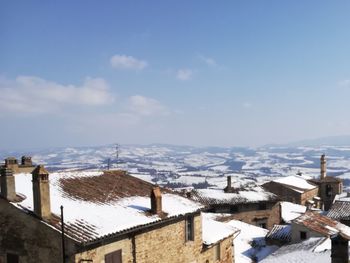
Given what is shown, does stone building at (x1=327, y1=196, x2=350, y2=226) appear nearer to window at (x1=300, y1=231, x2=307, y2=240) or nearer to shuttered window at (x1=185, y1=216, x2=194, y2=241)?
window at (x1=300, y1=231, x2=307, y2=240)

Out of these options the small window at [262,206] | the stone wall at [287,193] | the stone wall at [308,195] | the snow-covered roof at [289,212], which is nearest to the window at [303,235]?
the snow-covered roof at [289,212]

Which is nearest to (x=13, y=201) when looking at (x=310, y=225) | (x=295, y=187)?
(x=310, y=225)

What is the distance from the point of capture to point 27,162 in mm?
31281

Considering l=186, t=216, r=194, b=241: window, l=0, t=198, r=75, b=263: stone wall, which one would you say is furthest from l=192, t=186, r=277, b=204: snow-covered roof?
l=0, t=198, r=75, b=263: stone wall

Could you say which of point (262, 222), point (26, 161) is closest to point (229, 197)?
point (262, 222)

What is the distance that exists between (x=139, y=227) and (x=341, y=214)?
117ft

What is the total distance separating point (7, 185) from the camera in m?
19.5

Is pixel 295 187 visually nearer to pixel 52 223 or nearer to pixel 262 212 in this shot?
pixel 262 212

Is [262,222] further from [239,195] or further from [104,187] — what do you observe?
[104,187]

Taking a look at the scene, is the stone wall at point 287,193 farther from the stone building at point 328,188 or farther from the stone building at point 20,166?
the stone building at point 20,166

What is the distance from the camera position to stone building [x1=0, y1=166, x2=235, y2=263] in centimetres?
1814

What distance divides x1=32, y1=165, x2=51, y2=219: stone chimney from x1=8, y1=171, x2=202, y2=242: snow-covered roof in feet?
2.43

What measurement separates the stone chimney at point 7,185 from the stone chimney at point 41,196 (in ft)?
5.86

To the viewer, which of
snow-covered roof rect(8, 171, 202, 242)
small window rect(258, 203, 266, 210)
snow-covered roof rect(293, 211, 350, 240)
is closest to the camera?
snow-covered roof rect(8, 171, 202, 242)
